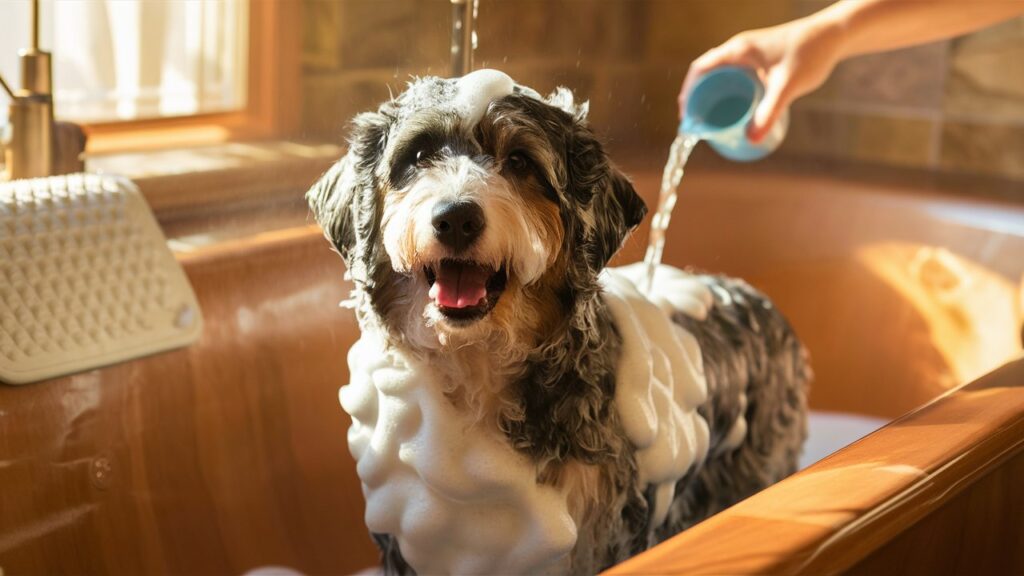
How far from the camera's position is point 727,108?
2.14m

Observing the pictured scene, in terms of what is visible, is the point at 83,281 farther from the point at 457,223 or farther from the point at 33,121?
the point at 457,223

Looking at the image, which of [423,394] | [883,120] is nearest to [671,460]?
[423,394]

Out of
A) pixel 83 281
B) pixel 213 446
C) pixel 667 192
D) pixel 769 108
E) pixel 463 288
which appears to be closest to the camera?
pixel 463 288

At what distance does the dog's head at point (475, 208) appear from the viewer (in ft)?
4.19

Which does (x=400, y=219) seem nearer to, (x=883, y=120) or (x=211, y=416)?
(x=211, y=416)

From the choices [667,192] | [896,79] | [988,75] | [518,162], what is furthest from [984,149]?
[518,162]

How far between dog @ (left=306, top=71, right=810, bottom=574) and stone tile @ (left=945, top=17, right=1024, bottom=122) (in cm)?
241

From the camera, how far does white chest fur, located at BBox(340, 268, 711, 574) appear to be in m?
1.43

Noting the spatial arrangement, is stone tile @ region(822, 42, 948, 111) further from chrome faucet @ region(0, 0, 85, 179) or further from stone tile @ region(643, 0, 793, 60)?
chrome faucet @ region(0, 0, 85, 179)

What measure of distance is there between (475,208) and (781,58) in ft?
3.46

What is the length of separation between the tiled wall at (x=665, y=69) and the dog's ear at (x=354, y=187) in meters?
1.38

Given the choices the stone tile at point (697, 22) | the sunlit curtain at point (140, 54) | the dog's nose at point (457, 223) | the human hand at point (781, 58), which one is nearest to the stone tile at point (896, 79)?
the stone tile at point (697, 22)

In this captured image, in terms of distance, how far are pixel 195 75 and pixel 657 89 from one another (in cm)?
184

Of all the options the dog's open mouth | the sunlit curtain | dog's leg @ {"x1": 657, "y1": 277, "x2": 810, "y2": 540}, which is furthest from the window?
dog's leg @ {"x1": 657, "y1": 277, "x2": 810, "y2": 540}
